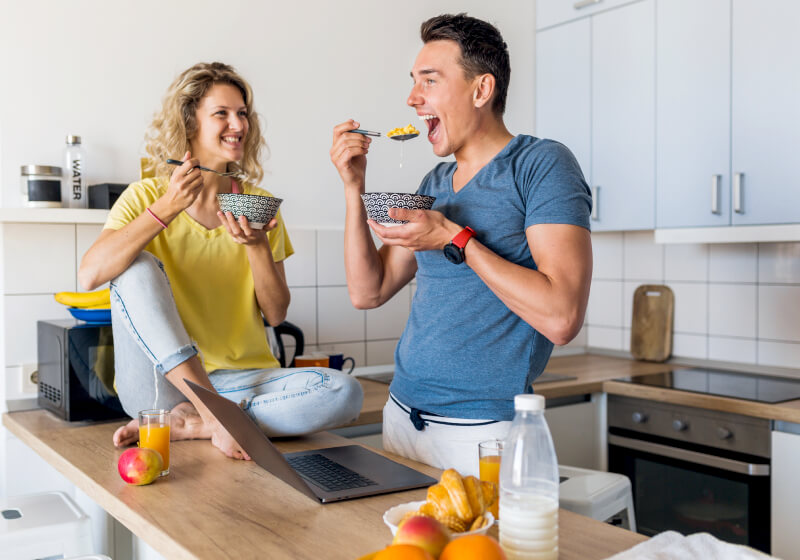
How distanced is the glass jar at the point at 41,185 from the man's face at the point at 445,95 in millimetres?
1111

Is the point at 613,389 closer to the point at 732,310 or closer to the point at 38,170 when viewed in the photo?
the point at 732,310

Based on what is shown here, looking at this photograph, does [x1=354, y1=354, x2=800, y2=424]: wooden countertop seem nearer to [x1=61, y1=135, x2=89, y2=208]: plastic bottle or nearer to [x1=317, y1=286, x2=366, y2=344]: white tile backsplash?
[x1=317, y1=286, x2=366, y2=344]: white tile backsplash

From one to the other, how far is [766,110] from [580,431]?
1203 millimetres

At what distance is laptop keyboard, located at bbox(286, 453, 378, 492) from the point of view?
1.36 m

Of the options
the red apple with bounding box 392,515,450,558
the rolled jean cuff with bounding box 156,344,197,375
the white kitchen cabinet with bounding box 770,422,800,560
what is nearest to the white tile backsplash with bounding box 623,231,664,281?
the white kitchen cabinet with bounding box 770,422,800,560

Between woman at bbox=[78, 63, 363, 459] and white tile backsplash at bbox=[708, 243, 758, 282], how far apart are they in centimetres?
167

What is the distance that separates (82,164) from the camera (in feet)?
7.24

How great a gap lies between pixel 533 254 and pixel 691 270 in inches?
72.1

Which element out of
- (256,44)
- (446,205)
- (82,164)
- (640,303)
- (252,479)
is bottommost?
(252,479)

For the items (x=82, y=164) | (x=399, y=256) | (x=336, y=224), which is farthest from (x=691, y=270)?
(x=82, y=164)

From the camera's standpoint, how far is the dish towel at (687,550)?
0.99m

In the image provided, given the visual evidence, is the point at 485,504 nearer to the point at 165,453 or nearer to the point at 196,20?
the point at 165,453

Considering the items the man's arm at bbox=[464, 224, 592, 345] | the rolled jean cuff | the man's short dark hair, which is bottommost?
the rolled jean cuff

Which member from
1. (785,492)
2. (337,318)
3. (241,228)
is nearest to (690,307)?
(785,492)
